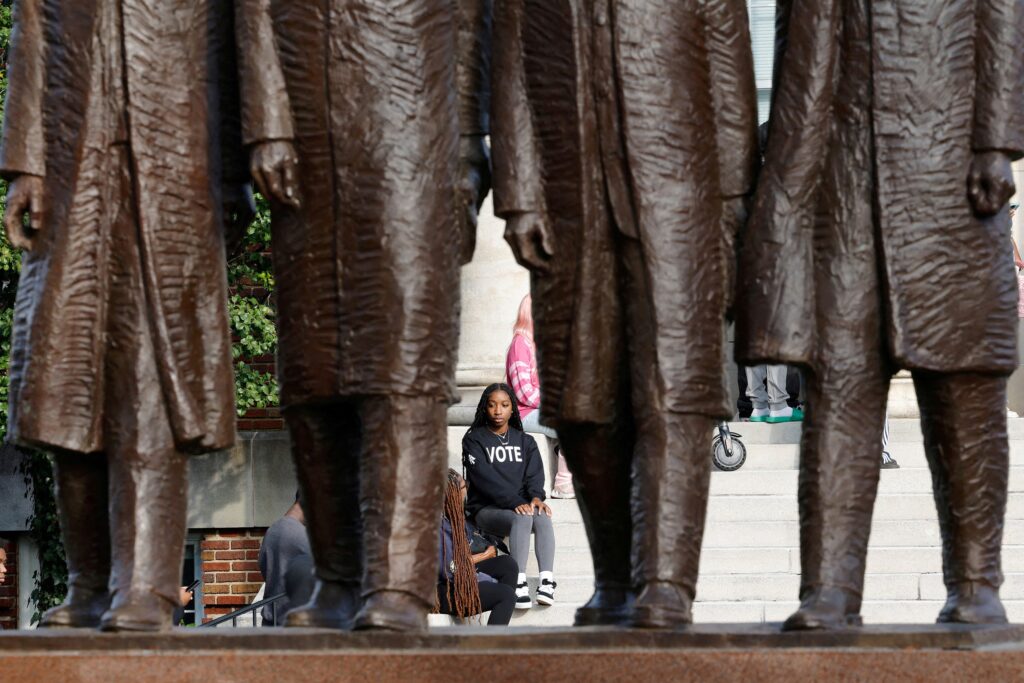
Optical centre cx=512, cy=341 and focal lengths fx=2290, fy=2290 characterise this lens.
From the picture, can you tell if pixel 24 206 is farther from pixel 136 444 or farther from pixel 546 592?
pixel 546 592

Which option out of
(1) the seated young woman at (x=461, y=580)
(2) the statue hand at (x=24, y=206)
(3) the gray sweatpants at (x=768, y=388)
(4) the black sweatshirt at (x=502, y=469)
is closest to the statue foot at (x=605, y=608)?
(2) the statue hand at (x=24, y=206)

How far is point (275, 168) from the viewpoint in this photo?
7.57 metres

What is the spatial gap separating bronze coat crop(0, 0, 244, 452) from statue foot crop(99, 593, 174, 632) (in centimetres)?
54

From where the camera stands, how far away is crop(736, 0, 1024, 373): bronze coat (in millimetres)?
7547

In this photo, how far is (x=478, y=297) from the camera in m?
15.2

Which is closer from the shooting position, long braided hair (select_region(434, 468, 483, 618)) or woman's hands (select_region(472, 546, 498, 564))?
long braided hair (select_region(434, 468, 483, 618))

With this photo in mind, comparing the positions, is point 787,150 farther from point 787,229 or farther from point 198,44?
point 198,44

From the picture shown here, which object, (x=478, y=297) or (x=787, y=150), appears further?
(x=478, y=297)

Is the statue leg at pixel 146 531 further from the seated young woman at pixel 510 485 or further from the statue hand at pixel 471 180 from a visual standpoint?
the seated young woman at pixel 510 485

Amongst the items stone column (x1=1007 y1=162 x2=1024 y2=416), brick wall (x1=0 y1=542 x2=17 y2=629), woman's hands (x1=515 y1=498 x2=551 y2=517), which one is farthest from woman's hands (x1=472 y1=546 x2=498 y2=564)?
stone column (x1=1007 y1=162 x2=1024 y2=416)

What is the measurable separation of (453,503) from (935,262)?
433 centimetres

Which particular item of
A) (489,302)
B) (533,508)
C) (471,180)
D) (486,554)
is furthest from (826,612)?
(489,302)

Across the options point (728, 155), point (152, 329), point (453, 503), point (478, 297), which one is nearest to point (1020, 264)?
point (478, 297)

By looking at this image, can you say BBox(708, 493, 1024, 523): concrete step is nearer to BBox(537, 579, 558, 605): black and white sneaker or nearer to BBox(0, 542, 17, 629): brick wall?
BBox(537, 579, 558, 605): black and white sneaker
